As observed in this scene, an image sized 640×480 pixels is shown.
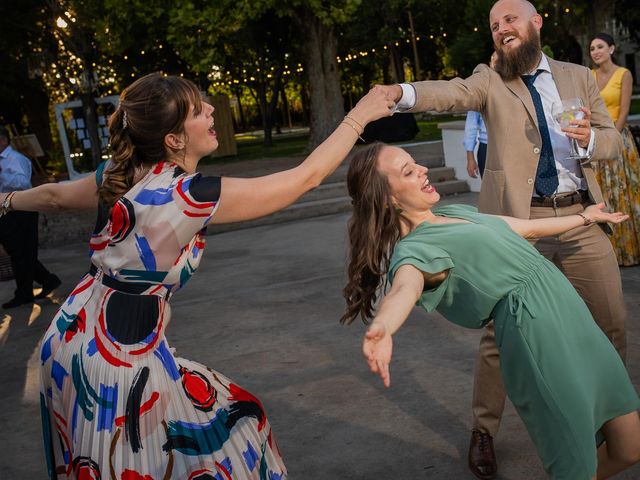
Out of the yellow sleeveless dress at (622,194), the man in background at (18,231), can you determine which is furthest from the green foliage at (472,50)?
the man in background at (18,231)

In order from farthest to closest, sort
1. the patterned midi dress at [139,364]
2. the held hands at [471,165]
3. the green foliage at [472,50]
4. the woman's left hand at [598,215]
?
the green foliage at [472,50]
the held hands at [471,165]
the woman's left hand at [598,215]
the patterned midi dress at [139,364]

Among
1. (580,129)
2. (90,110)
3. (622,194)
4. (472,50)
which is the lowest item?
(622,194)

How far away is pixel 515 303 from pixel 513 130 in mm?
1317

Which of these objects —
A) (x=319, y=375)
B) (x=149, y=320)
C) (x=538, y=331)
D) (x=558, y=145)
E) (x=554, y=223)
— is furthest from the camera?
(x=319, y=375)

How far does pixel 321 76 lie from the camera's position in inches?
810

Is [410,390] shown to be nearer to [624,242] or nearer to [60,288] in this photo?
[624,242]

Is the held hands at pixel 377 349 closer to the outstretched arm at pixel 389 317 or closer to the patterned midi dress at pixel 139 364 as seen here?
the outstretched arm at pixel 389 317

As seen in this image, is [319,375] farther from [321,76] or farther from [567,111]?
[321,76]

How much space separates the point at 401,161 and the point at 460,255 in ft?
1.35

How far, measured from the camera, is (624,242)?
764 cm

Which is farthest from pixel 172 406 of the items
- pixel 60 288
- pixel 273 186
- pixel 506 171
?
pixel 60 288

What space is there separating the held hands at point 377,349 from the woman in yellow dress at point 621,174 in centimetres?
571

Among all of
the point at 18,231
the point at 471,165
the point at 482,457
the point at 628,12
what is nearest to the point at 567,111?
the point at 482,457

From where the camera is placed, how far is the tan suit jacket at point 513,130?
400cm
